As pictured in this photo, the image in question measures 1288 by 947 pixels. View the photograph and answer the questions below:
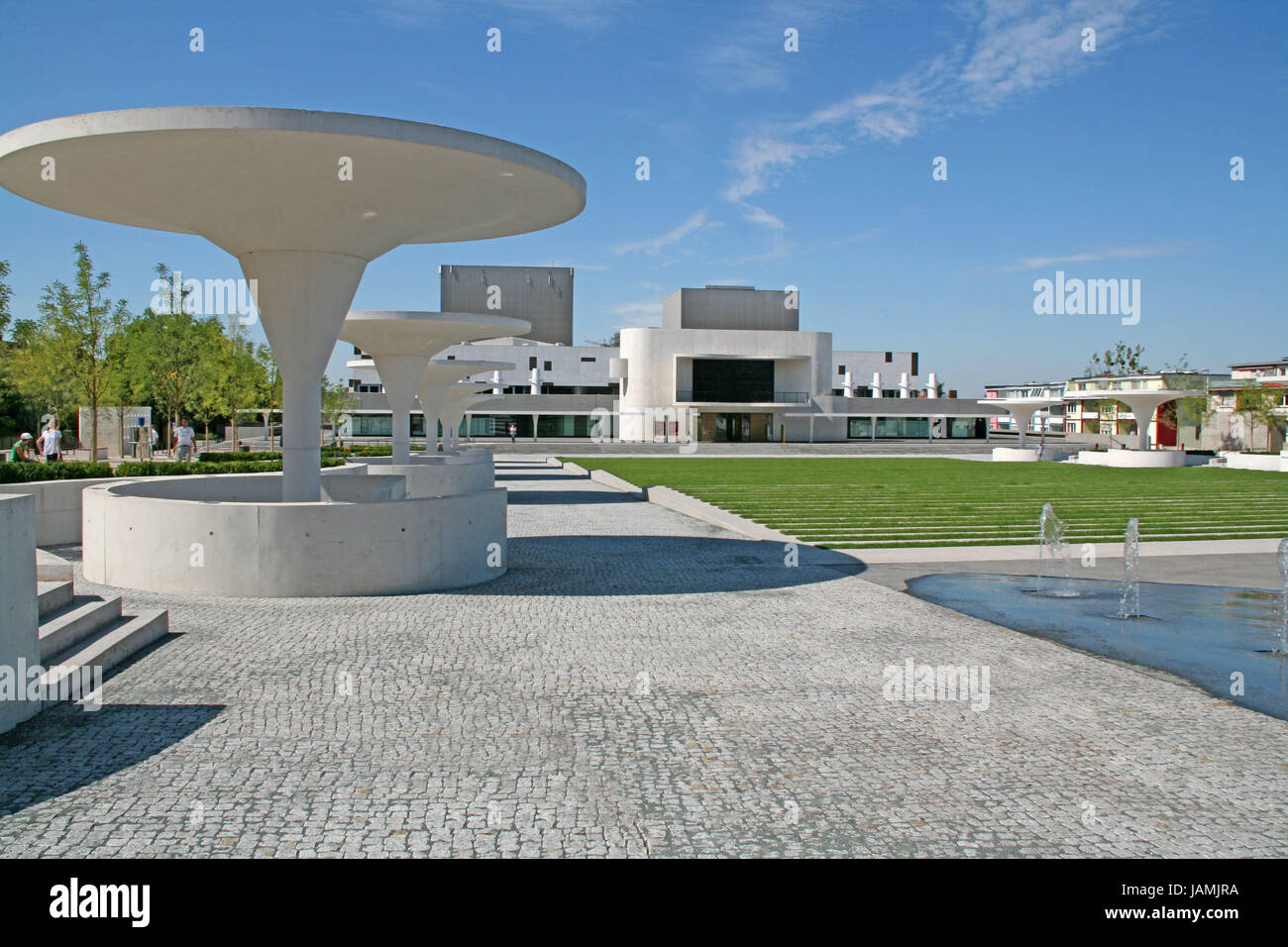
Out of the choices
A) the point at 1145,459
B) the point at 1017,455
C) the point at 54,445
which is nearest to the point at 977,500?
the point at 54,445

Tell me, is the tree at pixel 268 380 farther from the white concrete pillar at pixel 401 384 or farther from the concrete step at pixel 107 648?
the concrete step at pixel 107 648

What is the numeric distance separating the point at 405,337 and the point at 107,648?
→ 19.0m

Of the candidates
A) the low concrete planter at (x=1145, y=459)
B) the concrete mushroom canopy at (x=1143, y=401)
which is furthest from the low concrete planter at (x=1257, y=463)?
the concrete mushroom canopy at (x=1143, y=401)

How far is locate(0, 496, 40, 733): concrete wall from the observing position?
6488 mm

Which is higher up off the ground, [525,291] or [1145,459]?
Answer: [525,291]

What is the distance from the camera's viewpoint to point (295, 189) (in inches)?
449

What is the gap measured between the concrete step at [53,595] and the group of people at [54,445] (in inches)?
483

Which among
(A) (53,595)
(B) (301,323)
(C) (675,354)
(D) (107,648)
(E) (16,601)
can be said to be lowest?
(D) (107,648)

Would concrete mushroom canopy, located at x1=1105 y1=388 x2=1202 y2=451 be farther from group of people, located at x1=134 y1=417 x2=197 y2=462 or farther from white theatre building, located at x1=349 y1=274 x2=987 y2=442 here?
group of people, located at x1=134 y1=417 x2=197 y2=462

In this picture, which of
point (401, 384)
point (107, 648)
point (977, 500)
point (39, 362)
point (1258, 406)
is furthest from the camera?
point (1258, 406)

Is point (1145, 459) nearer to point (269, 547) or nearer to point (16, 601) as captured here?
point (269, 547)

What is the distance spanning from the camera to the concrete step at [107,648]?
Answer: 7.30m

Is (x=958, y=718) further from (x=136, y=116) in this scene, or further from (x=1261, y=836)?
(x=136, y=116)

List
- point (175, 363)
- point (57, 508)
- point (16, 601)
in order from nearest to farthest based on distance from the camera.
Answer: point (16, 601) < point (57, 508) < point (175, 363)
